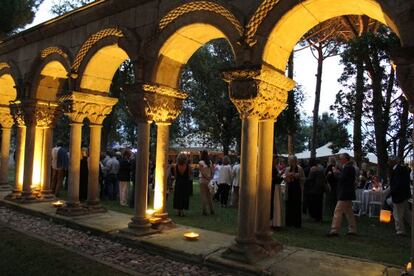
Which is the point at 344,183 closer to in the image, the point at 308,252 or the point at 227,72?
the point at 308,252

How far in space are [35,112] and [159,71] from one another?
4970 millimetres

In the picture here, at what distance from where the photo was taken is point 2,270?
5273 mm

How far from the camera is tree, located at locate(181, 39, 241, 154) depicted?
21453 mm

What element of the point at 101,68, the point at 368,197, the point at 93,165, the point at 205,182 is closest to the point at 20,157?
the point at 93,165

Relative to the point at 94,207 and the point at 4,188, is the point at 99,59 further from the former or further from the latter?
the point at 4,188

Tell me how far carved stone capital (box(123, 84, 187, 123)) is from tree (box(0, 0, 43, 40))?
919 centimetres

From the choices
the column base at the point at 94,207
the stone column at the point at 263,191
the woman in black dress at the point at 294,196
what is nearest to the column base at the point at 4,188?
the column base at the point at 94,207

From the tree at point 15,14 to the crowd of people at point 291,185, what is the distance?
540 cm

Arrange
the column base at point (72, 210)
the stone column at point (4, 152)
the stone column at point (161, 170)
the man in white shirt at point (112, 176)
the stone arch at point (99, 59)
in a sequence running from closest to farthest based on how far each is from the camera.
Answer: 1. the stone column at point (161, 170)
2. the stone arch at point (99, 59)
3. the column base at point (72, 210)
4. the man in white shirt at point (112, 176)
5. the stone column at point (4, 152)

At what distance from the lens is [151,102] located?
24.7 feet

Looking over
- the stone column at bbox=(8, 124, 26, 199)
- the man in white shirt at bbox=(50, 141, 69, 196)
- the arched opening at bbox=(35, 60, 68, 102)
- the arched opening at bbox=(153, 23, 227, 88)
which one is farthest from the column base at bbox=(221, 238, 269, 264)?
the man in white shirt at bbox=(50, 141, 69, 196)

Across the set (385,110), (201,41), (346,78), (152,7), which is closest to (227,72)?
(201,41)

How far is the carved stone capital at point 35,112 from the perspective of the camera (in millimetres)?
10742

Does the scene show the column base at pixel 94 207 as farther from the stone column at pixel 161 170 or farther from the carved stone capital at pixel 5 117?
the carved stone capital at pixel 5 117
